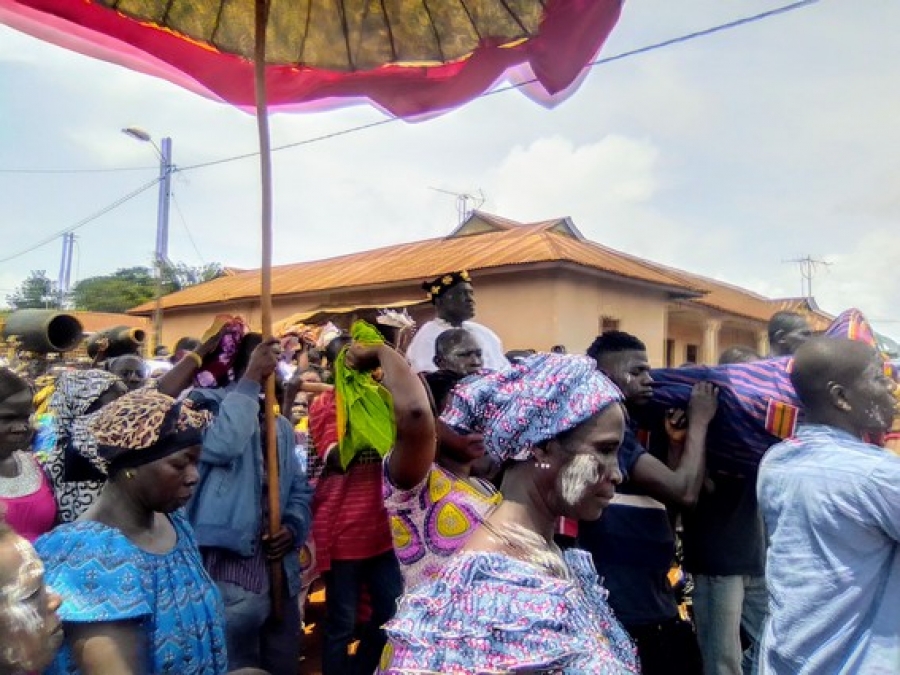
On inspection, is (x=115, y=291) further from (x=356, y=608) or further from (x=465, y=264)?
(x=356, y=608)

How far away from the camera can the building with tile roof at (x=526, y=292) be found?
581 inches

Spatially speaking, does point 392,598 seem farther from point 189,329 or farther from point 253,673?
point 189,329

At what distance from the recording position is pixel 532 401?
171 centimetres

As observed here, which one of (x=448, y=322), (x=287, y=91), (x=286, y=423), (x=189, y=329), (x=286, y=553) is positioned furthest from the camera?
(x=189, y=329)

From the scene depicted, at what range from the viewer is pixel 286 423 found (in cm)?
355

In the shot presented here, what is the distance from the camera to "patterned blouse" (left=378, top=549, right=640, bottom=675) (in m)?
1.43

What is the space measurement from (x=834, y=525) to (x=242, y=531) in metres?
2.14

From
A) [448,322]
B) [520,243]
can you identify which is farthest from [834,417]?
[520,243]

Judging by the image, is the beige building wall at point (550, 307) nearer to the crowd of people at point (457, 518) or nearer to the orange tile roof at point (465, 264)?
the orange tile roof at point (465, 264)

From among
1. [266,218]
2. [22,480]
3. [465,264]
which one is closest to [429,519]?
[266,218]

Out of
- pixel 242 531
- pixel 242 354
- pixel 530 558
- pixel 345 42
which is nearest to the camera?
pixel 530 558

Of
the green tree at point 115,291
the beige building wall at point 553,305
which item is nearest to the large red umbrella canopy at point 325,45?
the beige building wall at point 553,305

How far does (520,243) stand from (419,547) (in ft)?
46.8

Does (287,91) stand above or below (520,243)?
below
